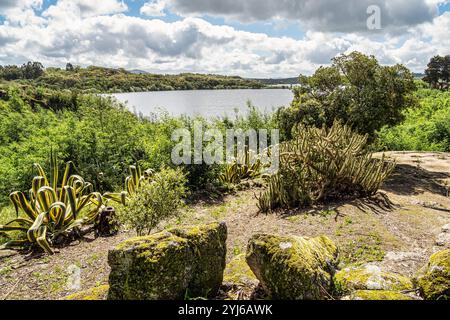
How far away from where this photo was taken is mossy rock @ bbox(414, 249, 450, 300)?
271 centimetres

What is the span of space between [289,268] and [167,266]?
0.95 meters

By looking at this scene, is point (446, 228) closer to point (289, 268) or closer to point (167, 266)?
point (289, 268)

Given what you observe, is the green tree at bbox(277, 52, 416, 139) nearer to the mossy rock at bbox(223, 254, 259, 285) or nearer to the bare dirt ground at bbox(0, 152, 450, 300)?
the bare dirt ground at bbox(0, 152, 450, 300)

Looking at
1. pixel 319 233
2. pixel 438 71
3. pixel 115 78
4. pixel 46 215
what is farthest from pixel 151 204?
pixel 438 71

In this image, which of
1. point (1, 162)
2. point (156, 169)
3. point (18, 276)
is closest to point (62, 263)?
point (18, 276)

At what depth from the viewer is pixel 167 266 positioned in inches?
104

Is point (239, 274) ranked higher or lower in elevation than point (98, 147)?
lower

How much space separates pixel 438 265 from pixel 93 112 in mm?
11157

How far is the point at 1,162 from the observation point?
29.9 ft

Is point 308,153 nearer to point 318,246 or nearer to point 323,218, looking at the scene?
point 323,218
